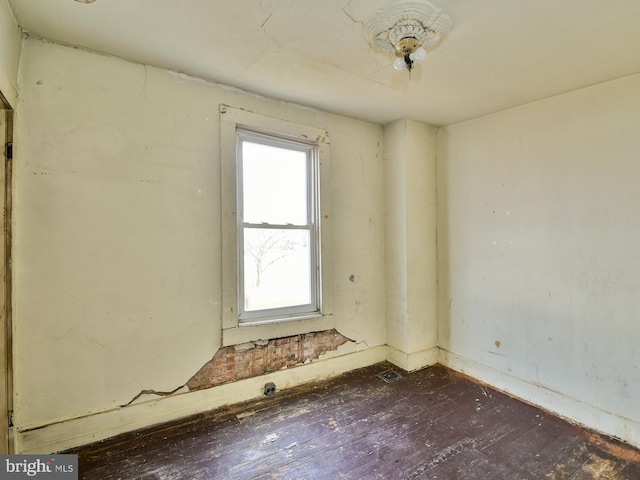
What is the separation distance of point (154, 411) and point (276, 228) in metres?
1.61

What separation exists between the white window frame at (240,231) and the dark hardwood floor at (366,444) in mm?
585

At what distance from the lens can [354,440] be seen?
207cm

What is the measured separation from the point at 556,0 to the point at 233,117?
2.07 metres

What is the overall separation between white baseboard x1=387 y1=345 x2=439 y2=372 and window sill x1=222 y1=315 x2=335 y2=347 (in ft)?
2.64

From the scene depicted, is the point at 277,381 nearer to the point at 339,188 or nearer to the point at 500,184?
the point at 339,188

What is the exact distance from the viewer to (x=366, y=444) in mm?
2033

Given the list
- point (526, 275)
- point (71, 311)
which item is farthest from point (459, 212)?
point (71, 311)

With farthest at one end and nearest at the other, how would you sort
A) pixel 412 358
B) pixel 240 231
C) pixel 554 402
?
pixel 412 358, pixel 240 231, pixel 554 402

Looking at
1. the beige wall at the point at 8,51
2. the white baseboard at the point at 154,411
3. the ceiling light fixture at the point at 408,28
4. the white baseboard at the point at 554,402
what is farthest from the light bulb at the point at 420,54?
the white baseboard at the point at 554,402

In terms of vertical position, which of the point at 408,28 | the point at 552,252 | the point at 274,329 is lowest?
the point at 274,329

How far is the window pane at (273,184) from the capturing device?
2.65 meters

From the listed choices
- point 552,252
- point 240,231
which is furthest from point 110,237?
point 552,252

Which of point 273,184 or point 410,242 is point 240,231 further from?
point 410,242

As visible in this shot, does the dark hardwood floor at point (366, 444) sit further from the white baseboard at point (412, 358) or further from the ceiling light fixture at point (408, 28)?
the ceiling light fixture at point (408, 28)
